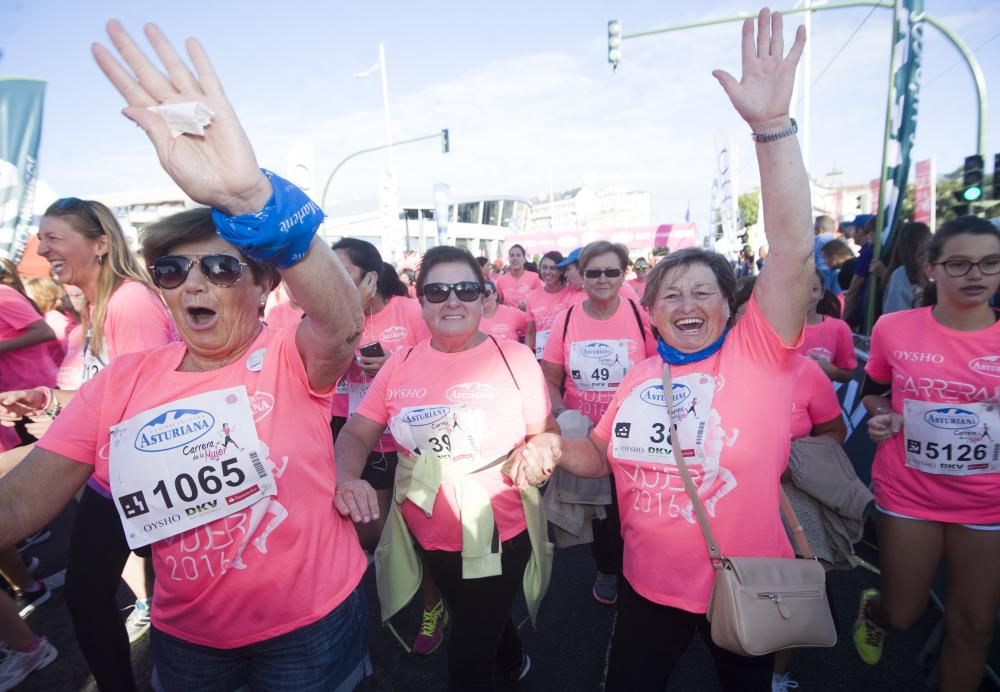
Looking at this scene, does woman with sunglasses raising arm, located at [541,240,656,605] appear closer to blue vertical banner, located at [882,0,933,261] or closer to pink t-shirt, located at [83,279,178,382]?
pink t-shirt, located at [83,279,178,382]

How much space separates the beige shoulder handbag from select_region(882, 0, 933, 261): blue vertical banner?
5.95 meters

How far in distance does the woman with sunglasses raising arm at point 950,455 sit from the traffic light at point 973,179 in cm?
718

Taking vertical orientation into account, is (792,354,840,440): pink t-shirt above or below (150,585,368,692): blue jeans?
above

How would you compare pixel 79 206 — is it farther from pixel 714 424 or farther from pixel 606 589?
pixel 606 589

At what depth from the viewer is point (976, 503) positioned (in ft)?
7.86

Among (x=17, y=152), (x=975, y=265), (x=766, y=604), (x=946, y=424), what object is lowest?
(x=766, y=604)

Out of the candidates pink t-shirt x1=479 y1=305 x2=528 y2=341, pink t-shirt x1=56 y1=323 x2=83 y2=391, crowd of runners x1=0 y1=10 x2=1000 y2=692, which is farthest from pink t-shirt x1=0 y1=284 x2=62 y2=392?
pink t-shirt x1=479 y1=305 x2=528 y2=341

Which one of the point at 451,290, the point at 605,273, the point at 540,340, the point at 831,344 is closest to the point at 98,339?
the point at 451,290

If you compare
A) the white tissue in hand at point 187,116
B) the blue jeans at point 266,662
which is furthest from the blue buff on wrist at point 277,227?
the blue jeans at point 266,662

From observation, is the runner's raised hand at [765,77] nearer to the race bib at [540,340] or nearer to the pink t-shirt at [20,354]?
the pink t-shirt at [20,354]

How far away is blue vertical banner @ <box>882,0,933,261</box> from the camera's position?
20.7 feet

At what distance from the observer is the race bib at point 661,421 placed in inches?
74.8

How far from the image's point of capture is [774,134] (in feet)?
5.26

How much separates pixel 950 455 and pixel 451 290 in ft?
7.73
